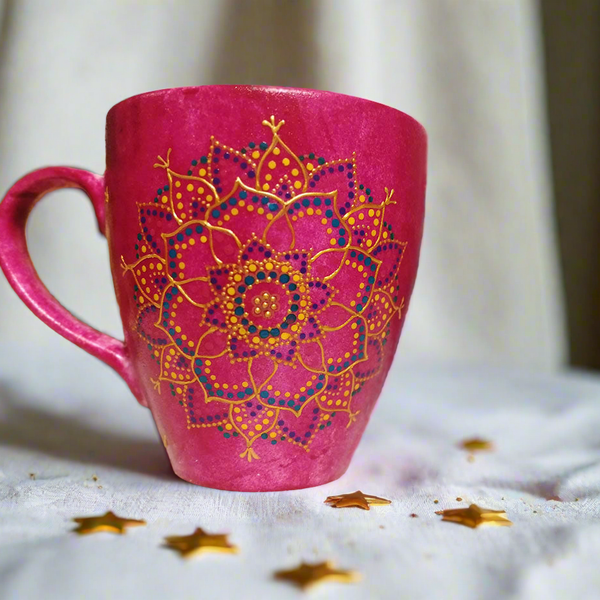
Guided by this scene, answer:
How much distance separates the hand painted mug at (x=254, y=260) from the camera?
48 centimetres

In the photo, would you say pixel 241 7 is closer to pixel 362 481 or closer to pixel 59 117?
pixel 59 117

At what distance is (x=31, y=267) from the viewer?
1.93 ft

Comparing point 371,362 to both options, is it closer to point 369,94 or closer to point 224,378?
point 224,378

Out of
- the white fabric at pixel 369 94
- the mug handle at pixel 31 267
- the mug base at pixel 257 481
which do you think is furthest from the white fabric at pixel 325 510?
the white fabric at pixel 369 94

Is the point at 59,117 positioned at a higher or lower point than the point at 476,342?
higher

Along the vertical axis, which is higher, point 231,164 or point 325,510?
point 231,164

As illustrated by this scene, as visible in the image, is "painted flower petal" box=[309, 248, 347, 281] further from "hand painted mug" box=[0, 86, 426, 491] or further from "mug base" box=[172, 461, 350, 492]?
"mug base" box=[172, 461, 350, 492]

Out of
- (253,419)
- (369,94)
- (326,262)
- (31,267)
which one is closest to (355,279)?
(326,262)

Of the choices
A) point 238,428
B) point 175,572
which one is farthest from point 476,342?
point 175,572

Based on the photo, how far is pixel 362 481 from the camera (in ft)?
1.95

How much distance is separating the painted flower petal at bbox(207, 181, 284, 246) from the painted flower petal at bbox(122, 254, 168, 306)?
0.06m

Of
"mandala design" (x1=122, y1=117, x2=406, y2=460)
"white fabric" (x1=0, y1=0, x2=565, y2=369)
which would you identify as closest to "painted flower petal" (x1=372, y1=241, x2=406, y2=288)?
"mandala design" (x1=122, y1=117, x2=406, y2=460)

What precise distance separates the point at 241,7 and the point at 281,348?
804 millimetres

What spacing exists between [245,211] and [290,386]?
139mm
